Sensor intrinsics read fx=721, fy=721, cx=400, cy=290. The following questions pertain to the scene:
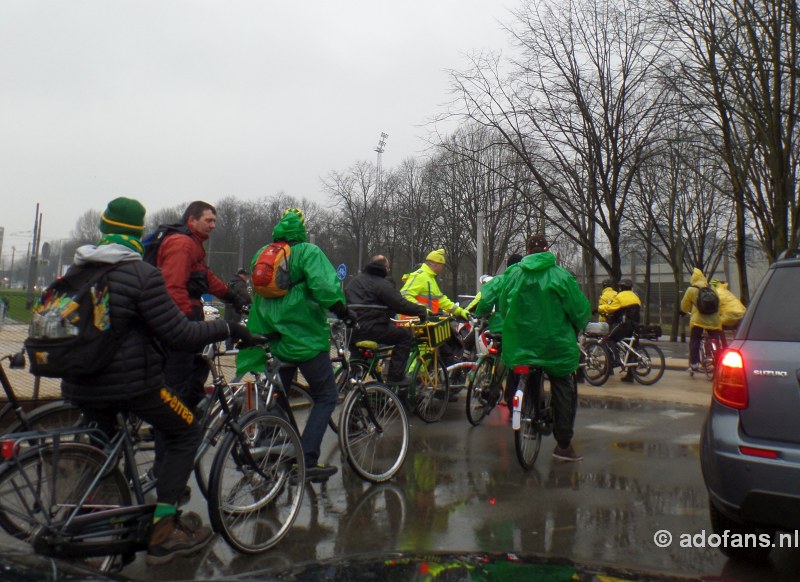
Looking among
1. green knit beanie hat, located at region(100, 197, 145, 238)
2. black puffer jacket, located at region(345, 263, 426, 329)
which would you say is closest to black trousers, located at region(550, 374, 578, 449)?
black puffer jacket, located at region(345, 263, 426, 329)

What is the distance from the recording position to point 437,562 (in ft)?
10.0

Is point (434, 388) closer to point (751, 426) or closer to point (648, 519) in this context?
point (648, 519)

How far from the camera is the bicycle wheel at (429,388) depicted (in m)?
7.70

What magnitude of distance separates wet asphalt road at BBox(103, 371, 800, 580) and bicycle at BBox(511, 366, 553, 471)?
17cm

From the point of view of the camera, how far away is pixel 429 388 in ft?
25.6

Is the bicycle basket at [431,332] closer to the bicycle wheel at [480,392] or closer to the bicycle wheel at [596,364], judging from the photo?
the bicycle wheel at [480,392]

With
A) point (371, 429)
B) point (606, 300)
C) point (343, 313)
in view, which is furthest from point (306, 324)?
point (606, 300)

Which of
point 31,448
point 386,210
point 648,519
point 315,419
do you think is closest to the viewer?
point 31,448

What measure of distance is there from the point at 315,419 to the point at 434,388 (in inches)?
124

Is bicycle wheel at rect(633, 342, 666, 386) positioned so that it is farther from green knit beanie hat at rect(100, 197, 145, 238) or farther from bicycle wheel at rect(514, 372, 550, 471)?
green knit beanie hat at rect(100, 197, 145, 238)

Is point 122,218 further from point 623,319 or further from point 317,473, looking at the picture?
point 623,319

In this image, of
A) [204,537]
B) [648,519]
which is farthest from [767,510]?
[204,537]
